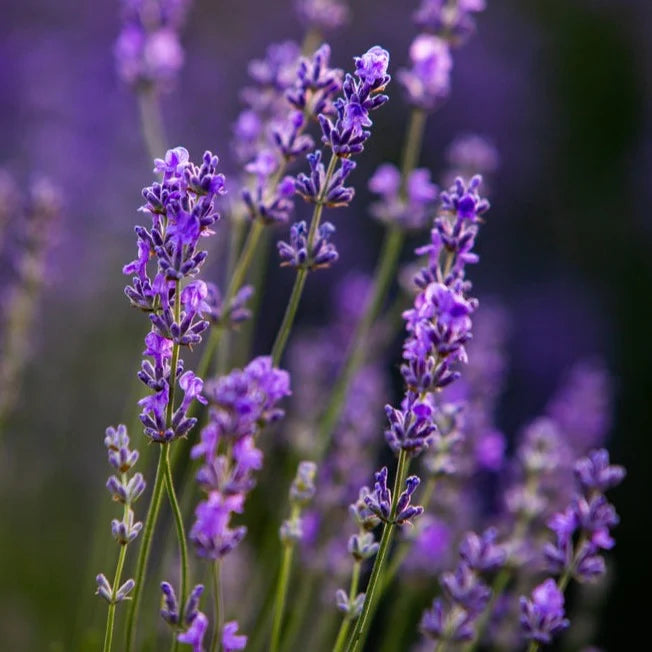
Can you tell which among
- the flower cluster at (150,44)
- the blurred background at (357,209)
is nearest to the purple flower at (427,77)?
the flower cluster at (150,44)

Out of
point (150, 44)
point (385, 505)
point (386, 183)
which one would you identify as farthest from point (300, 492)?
point (150, 44)

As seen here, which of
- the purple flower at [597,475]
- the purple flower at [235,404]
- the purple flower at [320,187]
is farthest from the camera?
the purple flower at [597,475]

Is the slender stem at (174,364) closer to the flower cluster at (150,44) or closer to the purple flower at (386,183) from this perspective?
the purple flower at (386,183)

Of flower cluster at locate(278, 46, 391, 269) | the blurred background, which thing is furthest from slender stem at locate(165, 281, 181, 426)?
the blurred background

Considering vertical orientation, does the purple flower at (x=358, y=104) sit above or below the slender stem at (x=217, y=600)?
above

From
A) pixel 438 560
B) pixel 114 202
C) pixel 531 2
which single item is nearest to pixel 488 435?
pixel 438 560

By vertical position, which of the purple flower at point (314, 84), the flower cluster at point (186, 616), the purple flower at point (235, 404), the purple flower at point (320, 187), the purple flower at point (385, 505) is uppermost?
the purple flower at point (314, 84)
